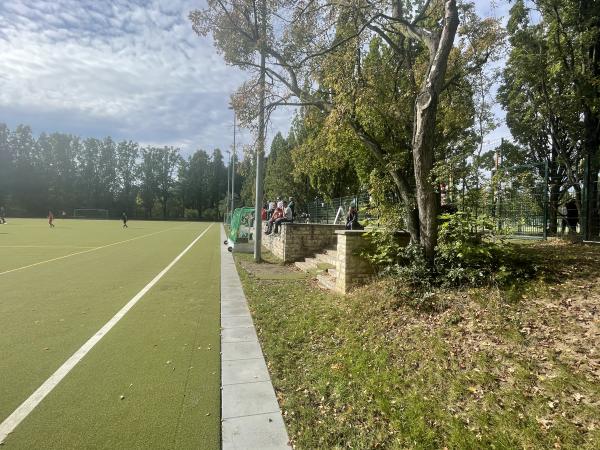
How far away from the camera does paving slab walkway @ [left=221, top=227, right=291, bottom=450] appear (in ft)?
9.88

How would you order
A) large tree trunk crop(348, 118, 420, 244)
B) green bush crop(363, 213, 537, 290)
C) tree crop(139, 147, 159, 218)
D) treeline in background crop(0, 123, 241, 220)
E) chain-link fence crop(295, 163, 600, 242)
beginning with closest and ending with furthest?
green bush crop(363, 213, 537, 290) < chain-link fence crop(295, 163, 600, 242) < large tree trunk crop(348, 118, 420, 244) < treeline in background crop(0, 123, 241, 220) < tree crop(139, 147, 159, 218)

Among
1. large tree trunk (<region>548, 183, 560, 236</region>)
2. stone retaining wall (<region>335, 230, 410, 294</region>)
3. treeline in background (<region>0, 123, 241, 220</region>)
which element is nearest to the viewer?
stone retaining wall (<region>335, 230, 410, 294</region>)

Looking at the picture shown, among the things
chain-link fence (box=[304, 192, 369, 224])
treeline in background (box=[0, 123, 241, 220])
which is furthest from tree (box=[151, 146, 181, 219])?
chain-link fence (box=[304, 192, 369, 224])

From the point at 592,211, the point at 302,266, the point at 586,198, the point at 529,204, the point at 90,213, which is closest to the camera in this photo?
the point at 586,198

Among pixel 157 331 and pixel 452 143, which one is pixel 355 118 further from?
pixel 157 331

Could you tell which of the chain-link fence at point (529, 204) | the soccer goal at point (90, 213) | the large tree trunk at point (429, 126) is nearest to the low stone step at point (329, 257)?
the chain-link fence at point (529, 204)

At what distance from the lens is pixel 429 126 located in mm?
6156

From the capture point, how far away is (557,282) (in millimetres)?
4863

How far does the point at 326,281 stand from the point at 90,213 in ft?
309

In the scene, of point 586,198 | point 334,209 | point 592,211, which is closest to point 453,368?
point 586,198

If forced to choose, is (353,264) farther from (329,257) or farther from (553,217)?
(553,217)

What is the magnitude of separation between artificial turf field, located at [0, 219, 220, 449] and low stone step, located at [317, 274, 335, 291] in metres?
2.53

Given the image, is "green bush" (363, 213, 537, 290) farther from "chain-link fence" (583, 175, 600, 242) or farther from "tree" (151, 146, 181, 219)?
"tree" (151, 146, 181, 219)

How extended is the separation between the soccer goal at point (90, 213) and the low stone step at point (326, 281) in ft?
298
